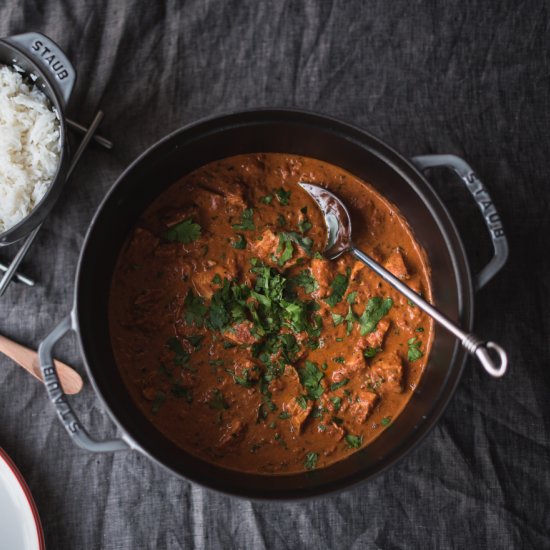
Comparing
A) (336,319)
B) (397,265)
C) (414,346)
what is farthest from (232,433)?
(397,265)

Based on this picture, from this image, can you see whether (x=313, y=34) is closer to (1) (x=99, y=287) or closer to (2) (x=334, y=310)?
(2) (x=334, y=310)

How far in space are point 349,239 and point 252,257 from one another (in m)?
0.43

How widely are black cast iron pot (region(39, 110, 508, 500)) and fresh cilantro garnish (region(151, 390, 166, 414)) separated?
2.2 inches

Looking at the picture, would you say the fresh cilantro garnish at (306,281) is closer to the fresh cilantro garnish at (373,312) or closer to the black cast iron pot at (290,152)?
the fresh cilantro garnish at (373,312)

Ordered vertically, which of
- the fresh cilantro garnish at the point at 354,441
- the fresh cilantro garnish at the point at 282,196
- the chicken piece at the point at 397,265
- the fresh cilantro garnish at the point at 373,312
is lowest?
the fresh cilantro garnish at the point at 354,441

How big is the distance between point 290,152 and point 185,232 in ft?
1.97

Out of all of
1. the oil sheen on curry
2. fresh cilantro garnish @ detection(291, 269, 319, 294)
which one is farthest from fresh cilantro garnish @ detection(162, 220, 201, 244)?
fresh cilantro garnish @ detection(291, 269, 319, 294)

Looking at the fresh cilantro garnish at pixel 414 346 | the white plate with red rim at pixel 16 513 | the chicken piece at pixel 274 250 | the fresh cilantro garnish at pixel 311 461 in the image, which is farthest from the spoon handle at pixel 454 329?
the white plate with red rim at pixel 16 513

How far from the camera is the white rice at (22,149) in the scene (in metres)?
2.57

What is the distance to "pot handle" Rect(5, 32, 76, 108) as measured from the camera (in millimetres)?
2541

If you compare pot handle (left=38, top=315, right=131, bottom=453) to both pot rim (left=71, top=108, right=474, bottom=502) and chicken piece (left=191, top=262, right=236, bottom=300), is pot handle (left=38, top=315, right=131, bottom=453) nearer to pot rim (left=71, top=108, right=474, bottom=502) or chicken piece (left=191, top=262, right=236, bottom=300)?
pot rim (left=71, top=108, right=474, bottom=502)

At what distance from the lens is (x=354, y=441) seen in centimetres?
261

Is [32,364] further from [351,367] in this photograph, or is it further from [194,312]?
[351,367]

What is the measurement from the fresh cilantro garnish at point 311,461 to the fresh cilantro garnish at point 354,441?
0.49 ft
